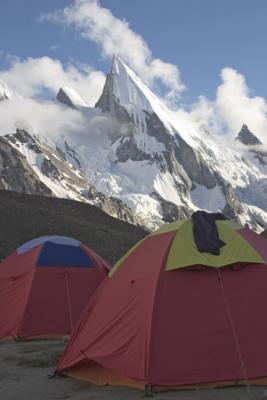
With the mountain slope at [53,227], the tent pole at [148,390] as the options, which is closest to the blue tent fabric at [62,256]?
the tent pole at [148,390]

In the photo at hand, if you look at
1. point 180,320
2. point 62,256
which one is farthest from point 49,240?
point 180,320

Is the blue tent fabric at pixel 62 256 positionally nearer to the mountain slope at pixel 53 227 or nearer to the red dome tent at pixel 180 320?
the red dome tent at pixel 180 320

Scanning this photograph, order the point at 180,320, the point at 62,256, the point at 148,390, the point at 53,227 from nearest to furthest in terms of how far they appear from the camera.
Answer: the point at 148,390
the point at 180,320
the point at 62,256
the point at 53,227

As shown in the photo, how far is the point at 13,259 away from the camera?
1650 centimetres

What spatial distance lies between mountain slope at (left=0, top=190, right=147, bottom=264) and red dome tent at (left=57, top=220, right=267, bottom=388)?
97.7 feet

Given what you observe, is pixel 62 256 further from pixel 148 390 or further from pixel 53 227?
pixel 53 227

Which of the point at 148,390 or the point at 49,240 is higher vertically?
the point at 49,240

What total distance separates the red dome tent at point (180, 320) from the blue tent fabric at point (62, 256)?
4.84 m

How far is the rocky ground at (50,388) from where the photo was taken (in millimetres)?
8641

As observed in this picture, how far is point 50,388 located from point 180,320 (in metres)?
2.29

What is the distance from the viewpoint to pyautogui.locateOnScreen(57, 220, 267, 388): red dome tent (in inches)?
362

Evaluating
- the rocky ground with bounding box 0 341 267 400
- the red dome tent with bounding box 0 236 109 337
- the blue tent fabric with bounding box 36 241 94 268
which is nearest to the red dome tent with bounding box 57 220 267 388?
the rocky ground with bounding box 0 341 267 400

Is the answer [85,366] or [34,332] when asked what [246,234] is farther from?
[34,332]

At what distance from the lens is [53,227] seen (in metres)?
53.8
